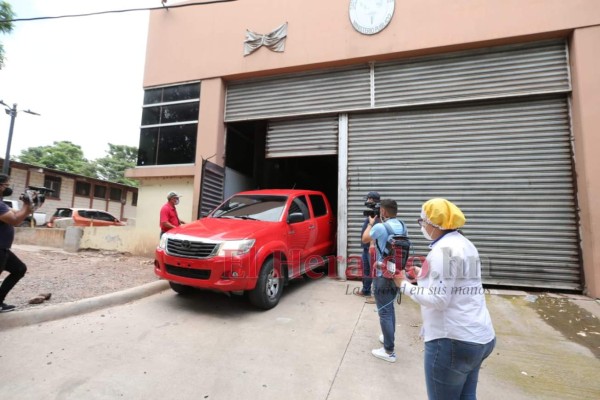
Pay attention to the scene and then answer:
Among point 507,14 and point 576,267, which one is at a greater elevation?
point 507,14

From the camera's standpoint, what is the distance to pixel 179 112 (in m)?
8.13

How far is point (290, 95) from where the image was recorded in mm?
7367

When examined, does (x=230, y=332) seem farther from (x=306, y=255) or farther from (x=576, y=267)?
(x=576, y=267)

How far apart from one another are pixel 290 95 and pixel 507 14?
455 centimetres

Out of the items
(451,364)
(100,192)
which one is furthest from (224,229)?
(100,192)

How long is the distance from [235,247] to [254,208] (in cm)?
141

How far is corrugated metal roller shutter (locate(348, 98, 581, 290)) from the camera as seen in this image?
18.2 feet

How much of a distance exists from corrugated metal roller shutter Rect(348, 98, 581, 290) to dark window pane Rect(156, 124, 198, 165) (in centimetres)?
414

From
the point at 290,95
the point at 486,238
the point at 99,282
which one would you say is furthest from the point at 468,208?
the point at 99,282

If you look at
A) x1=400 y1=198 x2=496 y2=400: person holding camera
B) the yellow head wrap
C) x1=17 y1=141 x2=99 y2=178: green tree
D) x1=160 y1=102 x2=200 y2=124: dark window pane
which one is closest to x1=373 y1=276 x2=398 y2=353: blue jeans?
x1=400 y1=198 x2=496 y2=400: person holding camera

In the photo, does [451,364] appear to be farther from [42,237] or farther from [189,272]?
[42,237]

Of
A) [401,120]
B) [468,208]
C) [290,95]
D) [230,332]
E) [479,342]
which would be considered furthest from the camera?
[290,95]

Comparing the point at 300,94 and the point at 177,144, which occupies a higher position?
the point at 300,94

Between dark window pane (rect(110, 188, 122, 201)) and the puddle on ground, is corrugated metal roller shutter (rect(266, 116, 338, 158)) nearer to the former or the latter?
the puddle on ground
